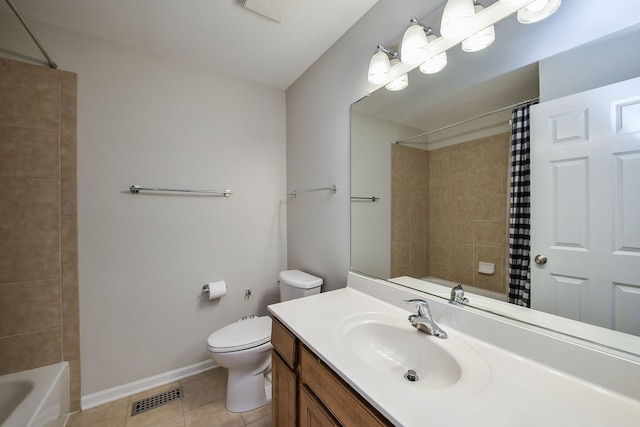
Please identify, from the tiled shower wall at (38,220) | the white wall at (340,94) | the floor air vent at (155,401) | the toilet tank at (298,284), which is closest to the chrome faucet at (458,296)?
the white wall at (340,94)

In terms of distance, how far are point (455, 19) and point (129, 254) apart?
223cm

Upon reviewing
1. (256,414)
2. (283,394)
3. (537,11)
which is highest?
(537,11)

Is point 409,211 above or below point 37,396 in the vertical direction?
above

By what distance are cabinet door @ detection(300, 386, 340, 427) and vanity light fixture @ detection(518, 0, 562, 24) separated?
4.71ft

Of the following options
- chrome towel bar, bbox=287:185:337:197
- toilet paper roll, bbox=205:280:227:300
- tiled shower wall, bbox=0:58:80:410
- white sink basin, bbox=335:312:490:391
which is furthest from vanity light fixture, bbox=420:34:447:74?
tiled shower wall, bbox=0:58:80:410

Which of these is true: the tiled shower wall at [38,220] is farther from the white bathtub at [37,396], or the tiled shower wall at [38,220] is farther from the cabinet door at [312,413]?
the cabinet door at [312,413]

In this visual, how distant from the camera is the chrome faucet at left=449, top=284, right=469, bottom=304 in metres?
0.95

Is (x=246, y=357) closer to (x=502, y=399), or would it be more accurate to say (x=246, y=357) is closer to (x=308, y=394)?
(x=308, y=394)

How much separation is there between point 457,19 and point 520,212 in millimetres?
766

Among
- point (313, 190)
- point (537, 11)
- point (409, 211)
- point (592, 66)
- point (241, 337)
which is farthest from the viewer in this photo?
point (313, 190)

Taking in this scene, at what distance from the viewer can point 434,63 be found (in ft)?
3.63

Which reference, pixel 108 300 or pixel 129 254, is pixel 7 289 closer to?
pixel 108 300

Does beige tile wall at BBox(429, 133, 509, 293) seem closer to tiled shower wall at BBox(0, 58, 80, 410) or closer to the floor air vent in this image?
the floor air vent

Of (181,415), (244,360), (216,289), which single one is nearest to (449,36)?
(244,360)
